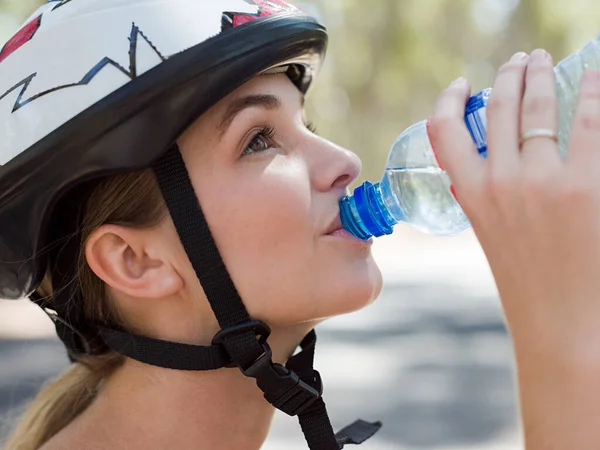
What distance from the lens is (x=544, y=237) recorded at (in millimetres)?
1475

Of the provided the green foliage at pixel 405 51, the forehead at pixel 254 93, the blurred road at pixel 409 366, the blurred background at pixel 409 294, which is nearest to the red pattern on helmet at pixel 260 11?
the forehead at pixel 254 93

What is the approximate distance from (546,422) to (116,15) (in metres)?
1.49

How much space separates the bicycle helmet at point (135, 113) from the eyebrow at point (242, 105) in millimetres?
103

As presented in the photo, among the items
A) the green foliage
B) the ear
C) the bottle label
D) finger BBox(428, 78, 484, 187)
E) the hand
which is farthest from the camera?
the green foliage

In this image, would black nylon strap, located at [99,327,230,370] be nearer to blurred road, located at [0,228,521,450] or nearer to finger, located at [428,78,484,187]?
finger, located at [428,78,484,187]

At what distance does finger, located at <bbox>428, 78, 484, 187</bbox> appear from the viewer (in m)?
1.58

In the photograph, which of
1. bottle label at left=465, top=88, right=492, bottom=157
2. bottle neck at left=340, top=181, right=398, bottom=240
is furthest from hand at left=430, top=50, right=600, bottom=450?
bottle neck at left=340, top=181, right=398, bottom=240

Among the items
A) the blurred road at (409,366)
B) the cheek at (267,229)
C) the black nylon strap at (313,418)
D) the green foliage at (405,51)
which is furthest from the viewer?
the green foliage at (405,51)

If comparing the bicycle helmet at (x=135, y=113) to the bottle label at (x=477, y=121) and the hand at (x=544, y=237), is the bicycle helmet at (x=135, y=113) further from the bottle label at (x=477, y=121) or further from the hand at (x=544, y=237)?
the hand at (x=544, y=237)

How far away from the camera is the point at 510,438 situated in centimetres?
689

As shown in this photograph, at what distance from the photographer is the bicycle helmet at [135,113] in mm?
2084

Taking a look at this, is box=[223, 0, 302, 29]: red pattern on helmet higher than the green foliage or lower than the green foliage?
lower

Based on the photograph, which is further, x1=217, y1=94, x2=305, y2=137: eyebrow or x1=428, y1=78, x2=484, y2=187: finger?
x1=217, y1=94, x2=305, y2=137: eyebrow

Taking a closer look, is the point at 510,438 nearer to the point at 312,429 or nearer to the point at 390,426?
the point at 390,426
